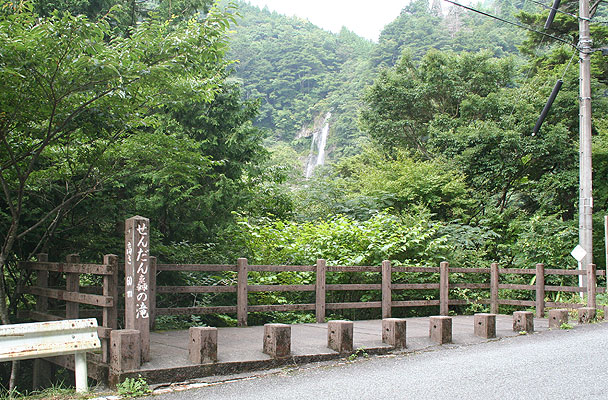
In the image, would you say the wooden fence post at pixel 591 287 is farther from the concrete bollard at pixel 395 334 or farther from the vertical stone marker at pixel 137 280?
the vertical stone marker at pixel 137 280

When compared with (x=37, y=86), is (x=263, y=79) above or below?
above

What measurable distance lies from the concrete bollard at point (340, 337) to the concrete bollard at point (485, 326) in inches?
114

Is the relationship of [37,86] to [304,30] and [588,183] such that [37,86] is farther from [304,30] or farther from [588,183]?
[304,30]

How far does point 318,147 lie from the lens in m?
68.6

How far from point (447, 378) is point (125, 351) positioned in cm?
347

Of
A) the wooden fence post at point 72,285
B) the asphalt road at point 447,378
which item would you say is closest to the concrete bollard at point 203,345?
the asphalt road at point 447,378

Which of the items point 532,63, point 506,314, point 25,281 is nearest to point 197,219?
point 25,281

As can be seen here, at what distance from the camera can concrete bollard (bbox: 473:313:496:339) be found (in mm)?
8673

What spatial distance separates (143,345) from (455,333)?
5.49 metres

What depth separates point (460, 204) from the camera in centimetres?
1883

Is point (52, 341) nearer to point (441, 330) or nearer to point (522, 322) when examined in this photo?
point (441, 330)

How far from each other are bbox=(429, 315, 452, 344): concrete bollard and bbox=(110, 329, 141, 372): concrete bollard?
182 inches

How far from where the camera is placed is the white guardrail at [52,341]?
5.11 m

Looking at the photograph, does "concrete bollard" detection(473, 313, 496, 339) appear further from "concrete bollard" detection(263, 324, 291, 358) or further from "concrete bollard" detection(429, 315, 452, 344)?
"concrete bollard" detection(263, 324, 291, 358)
